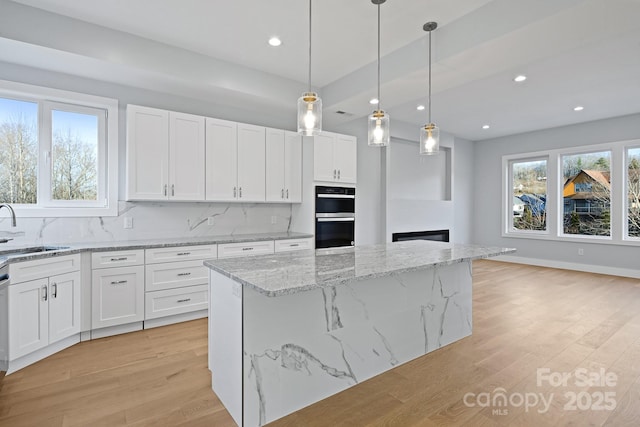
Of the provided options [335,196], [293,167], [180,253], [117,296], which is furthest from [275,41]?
[117,296]

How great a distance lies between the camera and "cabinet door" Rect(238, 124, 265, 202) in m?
4.15

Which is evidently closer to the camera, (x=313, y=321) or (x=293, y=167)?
(x=313, y=321)

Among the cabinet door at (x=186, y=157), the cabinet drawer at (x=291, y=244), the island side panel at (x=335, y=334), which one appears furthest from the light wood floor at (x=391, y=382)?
the cabinet door at (x=186, y=157)

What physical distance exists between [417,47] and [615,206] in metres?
5.33

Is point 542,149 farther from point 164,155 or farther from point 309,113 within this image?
point 164,155

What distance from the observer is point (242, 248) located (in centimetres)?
387

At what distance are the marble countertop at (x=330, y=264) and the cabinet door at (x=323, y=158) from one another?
1.80 m

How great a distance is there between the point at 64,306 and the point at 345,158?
11.9 feet

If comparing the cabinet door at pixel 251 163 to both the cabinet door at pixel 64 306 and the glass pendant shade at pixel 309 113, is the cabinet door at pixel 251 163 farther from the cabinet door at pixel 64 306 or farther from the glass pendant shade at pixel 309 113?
the glass pendant shade at pixel 309 113

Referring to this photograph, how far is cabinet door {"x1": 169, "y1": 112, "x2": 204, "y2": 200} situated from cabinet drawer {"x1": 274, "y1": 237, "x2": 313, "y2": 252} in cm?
109

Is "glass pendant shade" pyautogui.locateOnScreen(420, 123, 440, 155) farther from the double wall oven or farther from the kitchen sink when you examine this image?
the kitchen sink

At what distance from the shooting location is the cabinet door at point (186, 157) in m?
3.68

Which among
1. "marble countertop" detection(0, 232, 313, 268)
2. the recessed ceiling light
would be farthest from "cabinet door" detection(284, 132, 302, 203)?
the recessed ceiling light

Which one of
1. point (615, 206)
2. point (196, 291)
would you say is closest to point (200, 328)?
point (196, 291)
